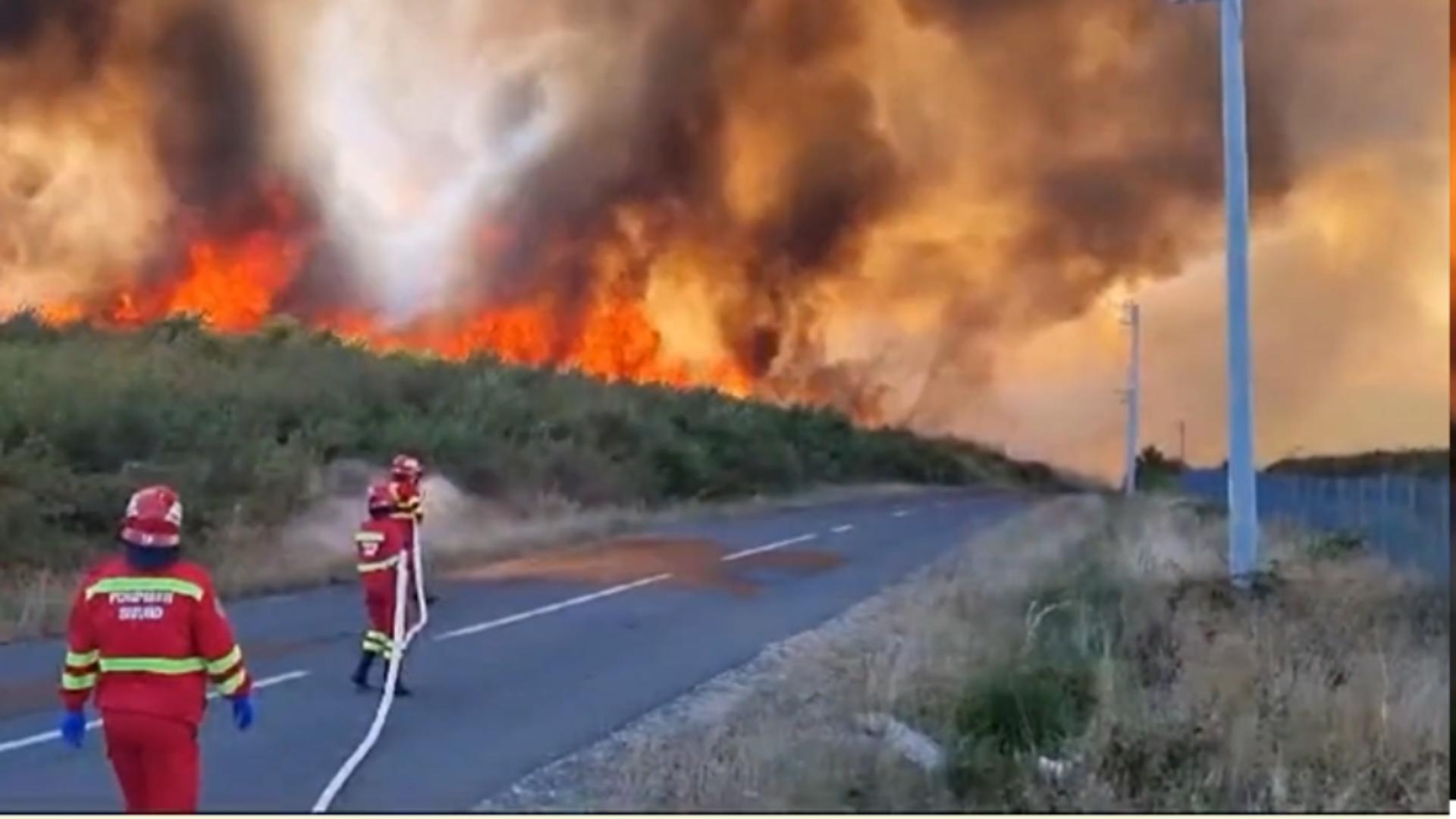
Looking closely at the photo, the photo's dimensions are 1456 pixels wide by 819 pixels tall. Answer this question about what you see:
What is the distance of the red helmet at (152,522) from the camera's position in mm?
6539

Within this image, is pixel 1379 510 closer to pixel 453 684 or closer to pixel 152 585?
pixel 453 684

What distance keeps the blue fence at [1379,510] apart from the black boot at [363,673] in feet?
23.2

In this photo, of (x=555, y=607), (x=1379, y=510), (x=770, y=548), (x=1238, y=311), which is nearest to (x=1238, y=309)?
(x=1238, y=311)

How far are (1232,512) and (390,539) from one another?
909cm

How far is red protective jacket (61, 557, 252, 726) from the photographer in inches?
261

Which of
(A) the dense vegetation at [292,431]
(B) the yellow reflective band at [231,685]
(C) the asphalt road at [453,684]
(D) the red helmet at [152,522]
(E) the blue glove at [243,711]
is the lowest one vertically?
(C) the asphalt road at [453,684]

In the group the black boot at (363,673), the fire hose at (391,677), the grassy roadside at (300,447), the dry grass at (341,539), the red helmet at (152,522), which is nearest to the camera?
the red helmet at (152,522)

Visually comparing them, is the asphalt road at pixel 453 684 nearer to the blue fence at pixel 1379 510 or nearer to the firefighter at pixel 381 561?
the firefighter at pixel 381 561

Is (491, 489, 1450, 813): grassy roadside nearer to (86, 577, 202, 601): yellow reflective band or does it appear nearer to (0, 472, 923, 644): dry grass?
(86, 577, 202, 601): yellow reflective band

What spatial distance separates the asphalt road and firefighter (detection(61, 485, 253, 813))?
2.05 metres

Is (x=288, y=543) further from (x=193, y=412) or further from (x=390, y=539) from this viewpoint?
(x=390, y=539)

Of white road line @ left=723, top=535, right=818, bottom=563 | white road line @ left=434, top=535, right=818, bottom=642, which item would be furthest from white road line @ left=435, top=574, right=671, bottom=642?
white road line @ left=723, top=535, right=818, bottom=563

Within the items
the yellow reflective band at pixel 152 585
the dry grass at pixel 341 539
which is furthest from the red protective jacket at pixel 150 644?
the dry grass at pixel 341 539

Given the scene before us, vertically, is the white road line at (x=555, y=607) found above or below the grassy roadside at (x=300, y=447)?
below
